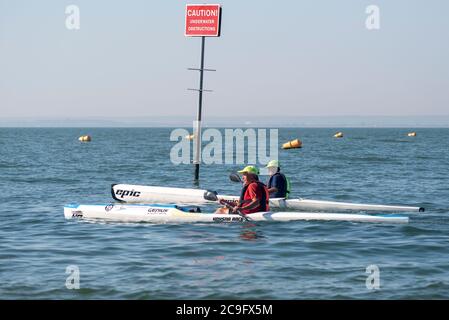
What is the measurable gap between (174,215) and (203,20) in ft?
44.2

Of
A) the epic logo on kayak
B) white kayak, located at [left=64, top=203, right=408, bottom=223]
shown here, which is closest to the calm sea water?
white kayak, located at [left=64, top=203, right=408, bottom=223]

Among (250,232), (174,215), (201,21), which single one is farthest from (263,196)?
(201,21)

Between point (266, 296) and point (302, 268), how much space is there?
1.98m

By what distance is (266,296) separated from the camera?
10.5 metres

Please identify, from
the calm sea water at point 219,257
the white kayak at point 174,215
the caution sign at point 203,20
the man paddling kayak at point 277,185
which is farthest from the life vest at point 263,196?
the caution sign at point 203,20

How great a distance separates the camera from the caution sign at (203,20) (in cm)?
2863

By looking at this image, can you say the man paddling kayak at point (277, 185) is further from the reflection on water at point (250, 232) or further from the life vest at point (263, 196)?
the reflection on water at point (250, 232)

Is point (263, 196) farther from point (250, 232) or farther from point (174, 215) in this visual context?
point (174, 215)

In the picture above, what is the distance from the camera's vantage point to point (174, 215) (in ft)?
58.0

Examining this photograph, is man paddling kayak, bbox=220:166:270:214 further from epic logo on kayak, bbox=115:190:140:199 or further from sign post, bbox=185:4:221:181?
sign post, bbox=185:4:221:181

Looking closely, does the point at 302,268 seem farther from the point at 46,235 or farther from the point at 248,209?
the point at 46,235

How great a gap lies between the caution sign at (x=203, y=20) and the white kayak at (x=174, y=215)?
41.9ft

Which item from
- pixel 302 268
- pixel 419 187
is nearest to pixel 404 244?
pixel 302 268
